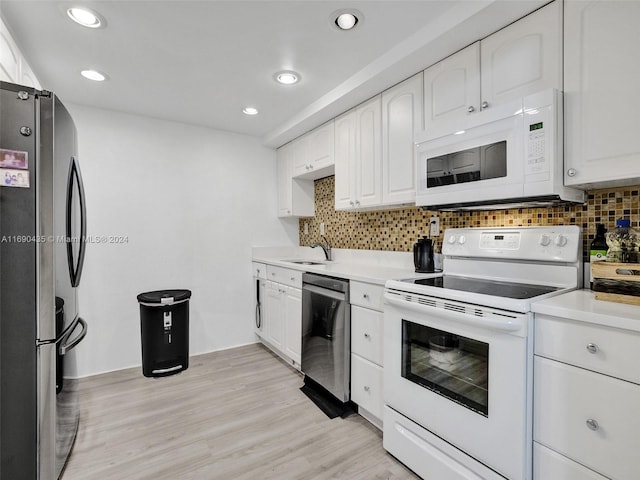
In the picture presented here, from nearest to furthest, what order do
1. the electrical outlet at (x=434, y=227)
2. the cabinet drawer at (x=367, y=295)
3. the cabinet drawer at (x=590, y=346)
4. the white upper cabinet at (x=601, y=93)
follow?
the cabinet drawer at (x=590, y=346)
the white upper cabinet at (x=601, y=93)
the cabinet drawer at (x=367, y=295)
the electrical outlet at (x=434, y=227)

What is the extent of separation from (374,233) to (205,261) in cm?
182

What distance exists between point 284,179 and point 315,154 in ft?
2.35

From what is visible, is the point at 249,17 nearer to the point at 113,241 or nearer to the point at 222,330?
the point at 113,241

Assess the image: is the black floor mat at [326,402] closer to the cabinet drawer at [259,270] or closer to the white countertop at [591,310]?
the cabinet drawer at [259,270]

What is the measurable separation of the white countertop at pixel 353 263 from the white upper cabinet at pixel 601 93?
1009 millimetres

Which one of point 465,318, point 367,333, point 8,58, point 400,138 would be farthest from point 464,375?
point 8,58

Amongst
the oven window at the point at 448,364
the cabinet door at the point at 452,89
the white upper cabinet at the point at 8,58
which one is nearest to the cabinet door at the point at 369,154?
the cabinet door at the point at 452,89

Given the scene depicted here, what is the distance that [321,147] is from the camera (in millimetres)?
3033

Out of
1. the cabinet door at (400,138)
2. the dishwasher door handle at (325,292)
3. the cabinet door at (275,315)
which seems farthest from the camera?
the cabinet door at (275,315)

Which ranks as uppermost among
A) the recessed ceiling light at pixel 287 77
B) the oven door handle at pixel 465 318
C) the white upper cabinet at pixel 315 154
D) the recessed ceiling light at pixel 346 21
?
the recessed ceiling light at pixel 346 21

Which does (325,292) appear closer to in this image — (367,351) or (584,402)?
(367,351)

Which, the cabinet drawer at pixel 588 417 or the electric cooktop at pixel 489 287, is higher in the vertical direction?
the electric cooktop at pixel 489 287

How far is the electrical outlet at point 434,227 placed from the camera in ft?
7.63

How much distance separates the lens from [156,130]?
10.2 ft
